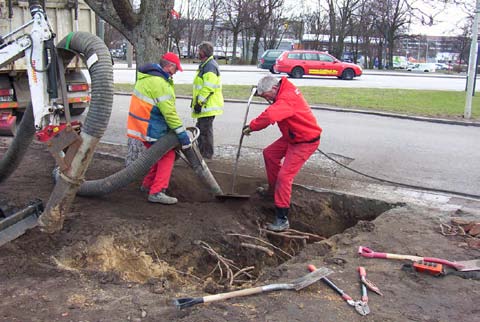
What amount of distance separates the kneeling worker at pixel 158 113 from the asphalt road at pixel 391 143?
3.33 meters

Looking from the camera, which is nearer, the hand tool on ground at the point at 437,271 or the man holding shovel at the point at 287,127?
the hand tool on ground at the point at 437,271

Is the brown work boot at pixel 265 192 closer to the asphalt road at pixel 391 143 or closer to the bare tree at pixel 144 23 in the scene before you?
the asphalt road at pixel 391 143

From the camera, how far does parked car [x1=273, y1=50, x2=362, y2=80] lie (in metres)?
27.1

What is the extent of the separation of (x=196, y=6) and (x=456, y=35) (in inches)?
1194

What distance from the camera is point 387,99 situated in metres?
16.9

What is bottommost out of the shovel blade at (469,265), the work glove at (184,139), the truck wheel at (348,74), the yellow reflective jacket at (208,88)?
the shovel blade at (469,265)

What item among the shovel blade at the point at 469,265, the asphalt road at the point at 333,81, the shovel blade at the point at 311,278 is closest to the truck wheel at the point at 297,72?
the asphalt road at the point at 333,81

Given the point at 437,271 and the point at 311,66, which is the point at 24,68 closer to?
the point at 437,271

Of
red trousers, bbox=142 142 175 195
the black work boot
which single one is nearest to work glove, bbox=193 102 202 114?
A: red trousers, bbox=142 142 175 195

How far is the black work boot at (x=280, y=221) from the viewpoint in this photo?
5684 millimetres

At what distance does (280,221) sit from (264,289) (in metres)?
1.98

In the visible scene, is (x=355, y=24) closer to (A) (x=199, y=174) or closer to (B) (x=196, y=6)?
(B) (x=196, y=6)

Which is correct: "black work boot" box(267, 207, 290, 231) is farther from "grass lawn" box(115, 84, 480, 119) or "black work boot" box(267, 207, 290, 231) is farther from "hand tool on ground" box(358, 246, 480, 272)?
"grass lawn" box(115, 84, 480, 119)

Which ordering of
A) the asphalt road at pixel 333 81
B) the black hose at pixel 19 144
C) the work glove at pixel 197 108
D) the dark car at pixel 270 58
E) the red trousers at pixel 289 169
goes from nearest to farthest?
the black hose at pixel 19 144, the red trousers at pixel 289 169, the work glove at pixel 197 108, the asphalt road at pixel 333 81, the dark car at pixel 270 58
